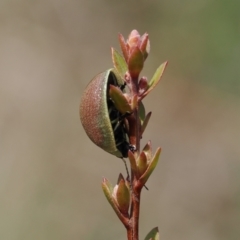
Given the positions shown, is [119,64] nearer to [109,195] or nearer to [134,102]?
[134,102]

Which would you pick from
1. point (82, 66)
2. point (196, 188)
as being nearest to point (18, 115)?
point (82, 66)

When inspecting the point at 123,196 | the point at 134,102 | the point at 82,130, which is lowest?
the point at 123,196

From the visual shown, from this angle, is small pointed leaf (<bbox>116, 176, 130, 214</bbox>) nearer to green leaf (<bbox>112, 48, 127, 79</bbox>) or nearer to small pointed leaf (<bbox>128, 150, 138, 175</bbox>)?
small pointed leaf (<bbox>128, 150, 138, 175</bbox>)

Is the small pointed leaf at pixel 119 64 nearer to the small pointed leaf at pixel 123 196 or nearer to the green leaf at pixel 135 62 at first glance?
the green leaf at pixel 135 62

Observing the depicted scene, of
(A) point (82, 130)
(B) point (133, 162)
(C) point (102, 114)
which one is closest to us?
(B) point (133, 162)

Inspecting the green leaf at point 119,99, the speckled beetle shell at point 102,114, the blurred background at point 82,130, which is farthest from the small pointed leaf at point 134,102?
the blurred background at point 82,130

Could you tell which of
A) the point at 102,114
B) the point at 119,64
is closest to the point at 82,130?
the point at 102,114
